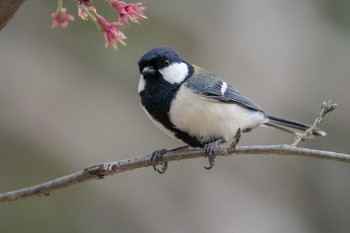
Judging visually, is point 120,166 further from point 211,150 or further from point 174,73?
point 174,73

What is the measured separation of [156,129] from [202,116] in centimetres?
172

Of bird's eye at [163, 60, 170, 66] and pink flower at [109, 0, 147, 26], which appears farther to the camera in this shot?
bird's eye at [163, 60, 170, 66]

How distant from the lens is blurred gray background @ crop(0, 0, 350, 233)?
3461 millimetres

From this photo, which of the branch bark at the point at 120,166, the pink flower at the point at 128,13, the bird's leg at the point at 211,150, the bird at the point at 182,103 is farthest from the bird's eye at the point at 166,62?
the pink flower at the point at 128,13

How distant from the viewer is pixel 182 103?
1.95m

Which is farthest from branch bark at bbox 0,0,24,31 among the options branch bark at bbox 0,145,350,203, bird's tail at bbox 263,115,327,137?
bird's tail at bbox 263,115,327,137

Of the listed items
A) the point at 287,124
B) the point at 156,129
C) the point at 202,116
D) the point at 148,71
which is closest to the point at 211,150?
the point at 202,116

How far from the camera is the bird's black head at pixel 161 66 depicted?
196 centimetres

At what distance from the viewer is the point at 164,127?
1.96 m

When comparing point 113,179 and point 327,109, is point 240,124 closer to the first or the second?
point 327,109

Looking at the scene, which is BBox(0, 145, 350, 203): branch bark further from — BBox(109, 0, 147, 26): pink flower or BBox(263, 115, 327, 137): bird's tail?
BBox(263, 115, 327, 137): bird's tail

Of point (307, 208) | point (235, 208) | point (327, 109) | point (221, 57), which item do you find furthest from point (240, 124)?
point (307, 208)

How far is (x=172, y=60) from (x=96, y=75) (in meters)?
1.79

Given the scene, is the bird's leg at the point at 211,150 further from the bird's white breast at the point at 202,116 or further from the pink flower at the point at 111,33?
the pink flower at the point at 111,33
